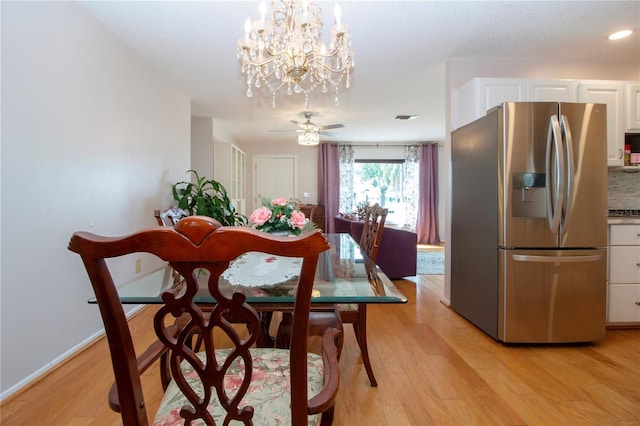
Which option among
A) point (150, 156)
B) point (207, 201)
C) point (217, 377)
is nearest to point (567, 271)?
point (217, 377)

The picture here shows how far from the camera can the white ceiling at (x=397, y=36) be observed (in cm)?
222

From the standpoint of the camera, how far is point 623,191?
120 inches

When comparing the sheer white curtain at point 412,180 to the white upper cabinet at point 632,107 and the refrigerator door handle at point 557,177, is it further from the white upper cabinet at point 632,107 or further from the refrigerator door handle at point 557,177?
the refrigerator door handle at point 557,177

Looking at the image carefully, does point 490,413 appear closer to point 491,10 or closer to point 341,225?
point 491,10

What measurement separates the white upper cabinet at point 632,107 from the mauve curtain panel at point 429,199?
467 centimetres

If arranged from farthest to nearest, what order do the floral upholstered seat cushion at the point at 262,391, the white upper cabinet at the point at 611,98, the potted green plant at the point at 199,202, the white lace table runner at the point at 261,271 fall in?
the potted green plant at the point at 199,202, the white upper cabinet at the point at 611,98, the white lace table runner at the point at 261,271, the floral upholstered seat cushion at the point at 262,391

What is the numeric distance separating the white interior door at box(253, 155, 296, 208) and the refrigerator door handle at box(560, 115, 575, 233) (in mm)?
5871

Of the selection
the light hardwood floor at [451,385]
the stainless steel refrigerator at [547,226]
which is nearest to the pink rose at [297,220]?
the light hardwood floor at [451,385]

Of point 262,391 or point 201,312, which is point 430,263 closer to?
point 262,391

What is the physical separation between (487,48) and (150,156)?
3.42 m

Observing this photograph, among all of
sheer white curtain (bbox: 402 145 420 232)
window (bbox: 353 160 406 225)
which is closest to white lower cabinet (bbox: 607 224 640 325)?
sheer white curtain (bbox: 402 145 420 232)

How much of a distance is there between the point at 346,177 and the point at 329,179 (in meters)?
0.46

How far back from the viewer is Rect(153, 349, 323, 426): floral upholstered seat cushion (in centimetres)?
82

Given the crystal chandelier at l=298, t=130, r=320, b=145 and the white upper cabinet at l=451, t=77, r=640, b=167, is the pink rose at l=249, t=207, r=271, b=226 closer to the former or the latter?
the white upper cabinet at l=451, t=77, r=640, b=167
